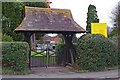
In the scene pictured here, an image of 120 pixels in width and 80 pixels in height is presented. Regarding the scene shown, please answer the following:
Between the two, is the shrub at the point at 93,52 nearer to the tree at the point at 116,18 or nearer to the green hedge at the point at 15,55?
the green hedge at the point at 15,55

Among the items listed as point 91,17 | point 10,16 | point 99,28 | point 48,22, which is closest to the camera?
point 48,22

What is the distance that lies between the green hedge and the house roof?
1.66 meters

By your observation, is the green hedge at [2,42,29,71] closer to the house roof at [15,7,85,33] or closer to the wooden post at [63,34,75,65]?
the house roof at [15,7,85,33]

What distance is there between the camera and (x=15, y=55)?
15.3m

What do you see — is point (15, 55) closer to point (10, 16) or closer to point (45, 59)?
point (45, 59)

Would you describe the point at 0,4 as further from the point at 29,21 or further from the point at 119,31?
the point at 119,31

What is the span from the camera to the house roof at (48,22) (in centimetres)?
1728

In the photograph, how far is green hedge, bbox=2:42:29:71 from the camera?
15242mm

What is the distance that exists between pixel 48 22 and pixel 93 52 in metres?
3.62

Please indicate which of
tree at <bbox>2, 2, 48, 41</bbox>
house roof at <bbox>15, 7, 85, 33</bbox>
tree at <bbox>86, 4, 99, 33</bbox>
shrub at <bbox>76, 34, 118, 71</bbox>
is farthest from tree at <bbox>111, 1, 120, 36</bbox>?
tree at <bbox>86, 4, 99, 33</bbox>

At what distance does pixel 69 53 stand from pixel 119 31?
235 inches

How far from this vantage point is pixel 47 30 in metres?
17.2

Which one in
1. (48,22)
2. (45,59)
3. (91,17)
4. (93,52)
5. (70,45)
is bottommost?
(45,59)

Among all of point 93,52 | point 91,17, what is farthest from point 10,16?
point 91,17
